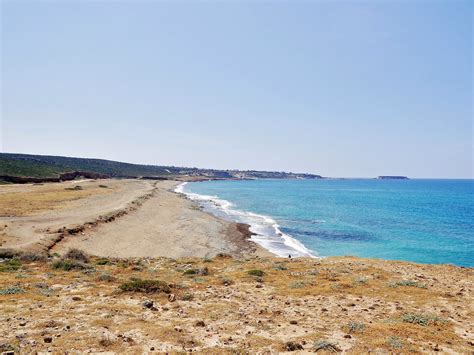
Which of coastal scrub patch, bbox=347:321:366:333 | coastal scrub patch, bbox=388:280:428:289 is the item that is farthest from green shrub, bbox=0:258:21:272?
coastal scrub patch, bbox=388:280:428:289

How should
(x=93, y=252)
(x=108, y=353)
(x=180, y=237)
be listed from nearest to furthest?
(x=108, y=353) → (x=93, y=252) → (x=180, y=237)

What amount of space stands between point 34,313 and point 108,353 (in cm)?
447

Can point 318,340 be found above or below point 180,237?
above

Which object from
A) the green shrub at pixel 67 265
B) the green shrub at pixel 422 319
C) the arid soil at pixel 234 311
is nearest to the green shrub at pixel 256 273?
the arid soil at pixel 234 311

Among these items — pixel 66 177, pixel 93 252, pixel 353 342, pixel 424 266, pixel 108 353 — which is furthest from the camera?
pixel 66 177

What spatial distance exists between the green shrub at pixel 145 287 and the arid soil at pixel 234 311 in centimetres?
5

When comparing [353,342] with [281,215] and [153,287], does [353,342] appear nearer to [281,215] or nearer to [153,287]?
[153,287]

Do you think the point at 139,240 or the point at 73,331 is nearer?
the point at 73,331

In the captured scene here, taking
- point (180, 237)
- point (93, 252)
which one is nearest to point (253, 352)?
point (93, 252)

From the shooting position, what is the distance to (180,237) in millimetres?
40688

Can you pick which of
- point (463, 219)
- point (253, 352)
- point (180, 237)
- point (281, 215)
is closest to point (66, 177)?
point (281, 215)

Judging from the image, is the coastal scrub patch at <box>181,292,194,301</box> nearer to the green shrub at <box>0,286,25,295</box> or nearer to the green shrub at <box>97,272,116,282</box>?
the green shrub at <box>97,272,116,282</box>

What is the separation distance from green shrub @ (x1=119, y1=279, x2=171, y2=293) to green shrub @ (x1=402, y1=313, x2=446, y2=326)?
9.84 metres

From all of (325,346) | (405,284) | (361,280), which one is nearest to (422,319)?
(325,346)
